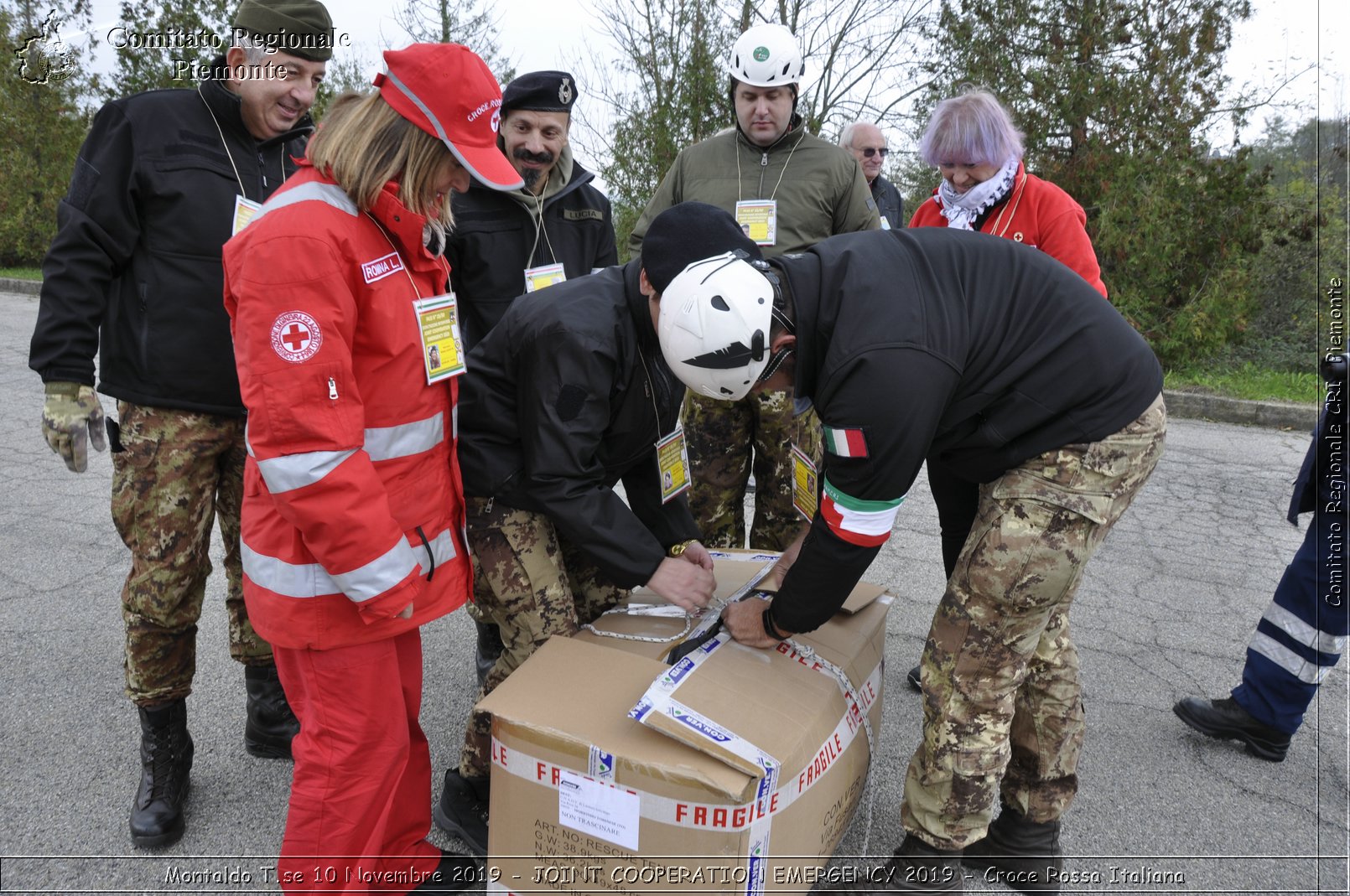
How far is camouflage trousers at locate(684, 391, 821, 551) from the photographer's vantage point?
332cm

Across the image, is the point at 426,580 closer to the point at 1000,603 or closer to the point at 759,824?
the point at 759,824

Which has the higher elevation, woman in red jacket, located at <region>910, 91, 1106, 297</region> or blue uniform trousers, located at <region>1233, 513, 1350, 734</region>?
woman in red jacket, located at <region>910, 91, 1106, 297</region>

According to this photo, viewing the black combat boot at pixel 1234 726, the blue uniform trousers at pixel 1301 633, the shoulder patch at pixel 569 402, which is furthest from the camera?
the black combat boot at pixel 1234 726

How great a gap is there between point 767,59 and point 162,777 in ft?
10.5

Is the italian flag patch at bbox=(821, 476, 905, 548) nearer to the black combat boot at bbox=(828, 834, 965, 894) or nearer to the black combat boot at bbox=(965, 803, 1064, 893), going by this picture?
the black combat boot at bbox=(828, 834, 965, 894)

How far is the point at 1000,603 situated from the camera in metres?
1.95

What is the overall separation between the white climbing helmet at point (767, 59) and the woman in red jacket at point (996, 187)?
2.11 ft

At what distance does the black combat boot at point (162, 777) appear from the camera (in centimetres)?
229

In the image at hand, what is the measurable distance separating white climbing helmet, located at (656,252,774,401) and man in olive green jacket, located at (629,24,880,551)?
1.65 meters

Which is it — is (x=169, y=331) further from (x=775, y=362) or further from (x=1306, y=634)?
(x=1306, y=634)

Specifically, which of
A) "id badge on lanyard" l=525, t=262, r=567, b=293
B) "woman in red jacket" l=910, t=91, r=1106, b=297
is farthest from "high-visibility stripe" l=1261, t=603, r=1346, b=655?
"id badge on lanyard" l=525, t=262, r=567, b=293

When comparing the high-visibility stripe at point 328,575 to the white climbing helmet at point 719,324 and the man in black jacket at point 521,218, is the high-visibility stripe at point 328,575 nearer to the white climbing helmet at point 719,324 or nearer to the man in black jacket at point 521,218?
the white climbing helmet at point 719,324

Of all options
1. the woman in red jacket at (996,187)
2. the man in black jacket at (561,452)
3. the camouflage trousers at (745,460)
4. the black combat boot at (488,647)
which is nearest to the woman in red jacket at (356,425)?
the man in black jacket at (561,452)

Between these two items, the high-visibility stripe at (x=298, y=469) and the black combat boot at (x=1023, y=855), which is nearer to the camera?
the high-visibility stripe at (x=298, y=469)
